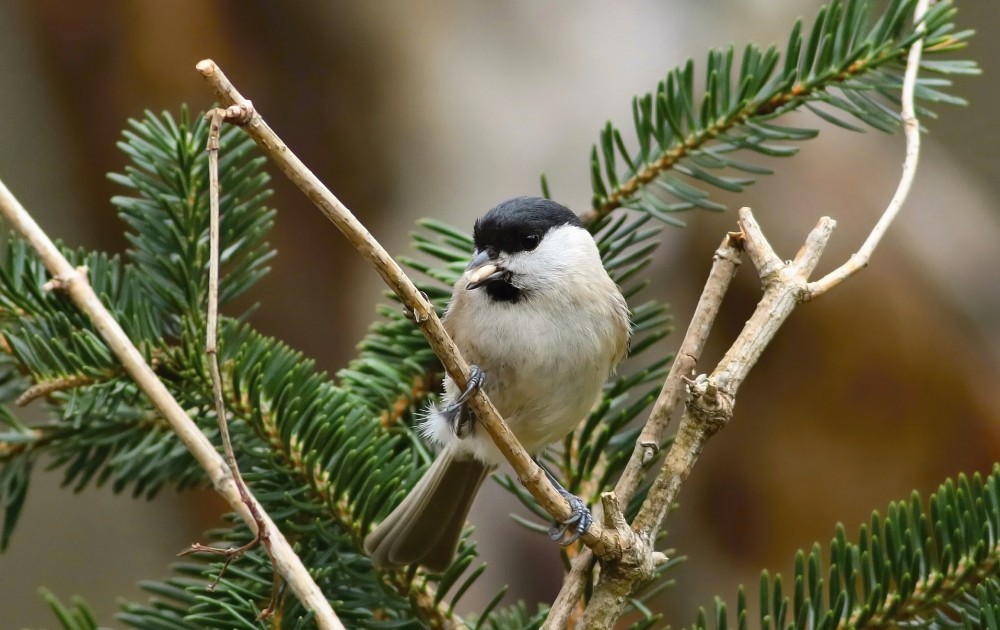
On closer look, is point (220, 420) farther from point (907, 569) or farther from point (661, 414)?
point (907, 569)

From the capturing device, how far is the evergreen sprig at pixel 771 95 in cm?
110

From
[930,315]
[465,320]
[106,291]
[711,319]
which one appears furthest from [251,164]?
[930,315]

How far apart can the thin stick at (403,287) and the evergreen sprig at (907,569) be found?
167mm

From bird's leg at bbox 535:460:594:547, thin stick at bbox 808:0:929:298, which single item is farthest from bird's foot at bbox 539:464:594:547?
thin stick at bbox 808:0:929:298

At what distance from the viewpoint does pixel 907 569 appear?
88cm

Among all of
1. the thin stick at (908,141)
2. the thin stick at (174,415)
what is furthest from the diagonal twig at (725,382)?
the thin stick at (174,415)

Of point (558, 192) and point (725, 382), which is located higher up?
point (558, 192)

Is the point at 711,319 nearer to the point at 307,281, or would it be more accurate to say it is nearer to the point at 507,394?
the point at 507,394

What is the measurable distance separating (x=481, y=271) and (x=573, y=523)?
0.42 metres

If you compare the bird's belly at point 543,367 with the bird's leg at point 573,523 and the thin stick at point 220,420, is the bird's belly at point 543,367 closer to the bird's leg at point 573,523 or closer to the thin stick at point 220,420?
the bird's leg at point 573,523

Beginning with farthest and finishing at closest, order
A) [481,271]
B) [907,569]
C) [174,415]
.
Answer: [481,271] < [907,569] < [174,415]

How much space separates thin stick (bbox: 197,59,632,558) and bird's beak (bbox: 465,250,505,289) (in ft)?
1.21

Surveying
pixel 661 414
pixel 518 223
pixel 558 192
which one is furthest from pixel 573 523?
pixel 558 192

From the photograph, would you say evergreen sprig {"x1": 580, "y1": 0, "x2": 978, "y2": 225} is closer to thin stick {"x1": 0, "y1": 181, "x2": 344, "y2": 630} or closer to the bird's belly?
the bird's belly
